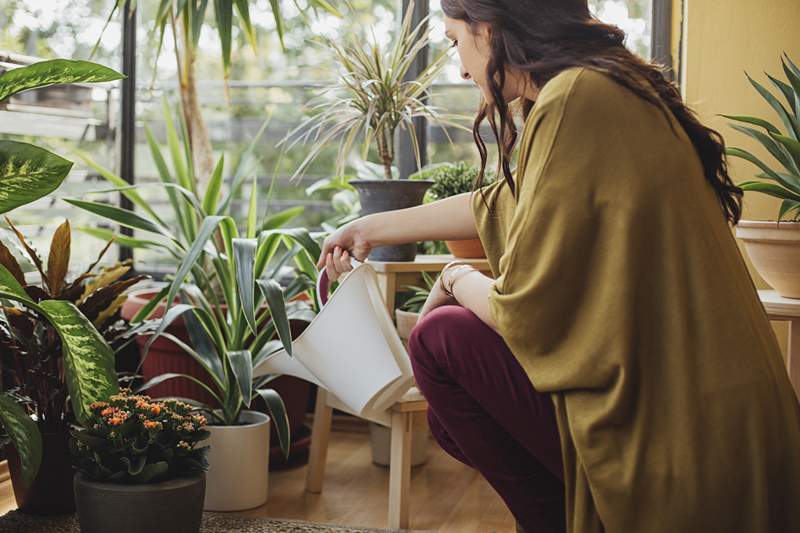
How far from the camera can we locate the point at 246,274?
1.99 m

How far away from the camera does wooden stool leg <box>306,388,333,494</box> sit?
2.28 m

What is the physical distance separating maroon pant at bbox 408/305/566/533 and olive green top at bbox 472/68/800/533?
167 millimetres

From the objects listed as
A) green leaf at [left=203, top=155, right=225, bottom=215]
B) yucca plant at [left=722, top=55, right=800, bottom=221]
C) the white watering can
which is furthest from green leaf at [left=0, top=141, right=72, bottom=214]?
yucca plant at [left=722, top=55, right=800, bottom=221]

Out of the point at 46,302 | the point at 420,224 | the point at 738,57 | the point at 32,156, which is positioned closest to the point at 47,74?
the point at 32,156

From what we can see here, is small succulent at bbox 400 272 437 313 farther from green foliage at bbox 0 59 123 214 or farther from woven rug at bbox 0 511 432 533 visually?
green foliage at bbox 0 59 123 214

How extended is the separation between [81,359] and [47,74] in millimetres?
524

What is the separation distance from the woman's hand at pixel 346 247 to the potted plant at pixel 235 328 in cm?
25

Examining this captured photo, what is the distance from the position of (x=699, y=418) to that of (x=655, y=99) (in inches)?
16.5

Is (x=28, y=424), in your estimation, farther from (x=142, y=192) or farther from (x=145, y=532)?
(x=142, y=192)

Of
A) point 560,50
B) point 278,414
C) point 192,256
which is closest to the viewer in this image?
point 560,50

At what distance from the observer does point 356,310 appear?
1.80 m

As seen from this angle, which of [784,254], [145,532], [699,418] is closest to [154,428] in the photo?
[145,532]

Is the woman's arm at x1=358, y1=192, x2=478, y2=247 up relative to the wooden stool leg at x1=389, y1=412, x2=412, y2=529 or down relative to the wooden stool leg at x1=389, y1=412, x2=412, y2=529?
up

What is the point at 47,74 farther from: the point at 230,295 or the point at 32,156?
the point at 230,295
